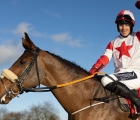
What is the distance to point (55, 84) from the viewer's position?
25.1ft

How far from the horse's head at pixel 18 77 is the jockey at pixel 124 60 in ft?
6.14

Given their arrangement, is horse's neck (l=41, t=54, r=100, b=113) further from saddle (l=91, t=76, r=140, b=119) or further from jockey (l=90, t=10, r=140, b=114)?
jockey (l=90, t=10, r=140, b=114)

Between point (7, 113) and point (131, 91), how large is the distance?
92995mm

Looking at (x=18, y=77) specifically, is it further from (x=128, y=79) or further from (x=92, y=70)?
(x=128, y=79)

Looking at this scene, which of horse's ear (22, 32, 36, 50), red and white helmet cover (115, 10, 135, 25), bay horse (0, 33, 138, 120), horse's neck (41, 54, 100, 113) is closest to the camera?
bay horse (0, 33, 138, 120)

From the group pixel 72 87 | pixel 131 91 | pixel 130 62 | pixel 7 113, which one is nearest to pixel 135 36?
pixel 130 62

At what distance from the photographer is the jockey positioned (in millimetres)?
7430

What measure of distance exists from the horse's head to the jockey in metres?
1.87

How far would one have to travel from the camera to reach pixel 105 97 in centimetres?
751

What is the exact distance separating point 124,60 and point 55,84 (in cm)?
213

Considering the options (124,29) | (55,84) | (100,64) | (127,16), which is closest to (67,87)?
(55,84)

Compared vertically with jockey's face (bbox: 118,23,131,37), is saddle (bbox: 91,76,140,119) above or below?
below

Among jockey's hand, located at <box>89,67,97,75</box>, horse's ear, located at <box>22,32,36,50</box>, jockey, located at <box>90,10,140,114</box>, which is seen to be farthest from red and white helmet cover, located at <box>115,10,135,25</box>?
horse's ear, located at <box>22,32,36,50</box>

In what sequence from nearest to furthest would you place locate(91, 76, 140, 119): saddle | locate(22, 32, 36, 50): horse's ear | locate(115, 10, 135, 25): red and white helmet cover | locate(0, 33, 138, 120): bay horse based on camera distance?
1. locate(91, 76, 140, 119): saddle
2. locate(0, 33, 138, 120): bay horse
3. locate(22, 32, 36, 50): horse's ear
4. locate(115, 10, 135, 25): red and white helmet cover
